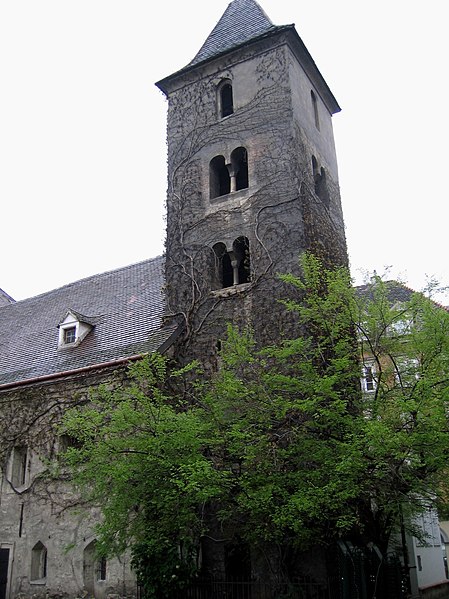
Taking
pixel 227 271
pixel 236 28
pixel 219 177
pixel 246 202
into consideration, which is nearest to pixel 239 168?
pixel 219 177

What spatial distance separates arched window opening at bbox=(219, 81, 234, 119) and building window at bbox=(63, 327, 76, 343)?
364 inches

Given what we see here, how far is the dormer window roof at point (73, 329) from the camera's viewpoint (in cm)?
2036

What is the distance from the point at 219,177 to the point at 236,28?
22.1 feet

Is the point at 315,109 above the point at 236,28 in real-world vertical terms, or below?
below

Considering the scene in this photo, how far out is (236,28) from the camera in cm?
2334

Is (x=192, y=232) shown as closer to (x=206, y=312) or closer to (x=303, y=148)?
(x=206, y=312)

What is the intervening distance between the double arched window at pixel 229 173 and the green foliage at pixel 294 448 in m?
6.95

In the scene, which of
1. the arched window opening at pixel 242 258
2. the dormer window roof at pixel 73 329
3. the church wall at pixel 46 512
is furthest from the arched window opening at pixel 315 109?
the church wall at pixel 46 512

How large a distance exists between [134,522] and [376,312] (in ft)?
23.3

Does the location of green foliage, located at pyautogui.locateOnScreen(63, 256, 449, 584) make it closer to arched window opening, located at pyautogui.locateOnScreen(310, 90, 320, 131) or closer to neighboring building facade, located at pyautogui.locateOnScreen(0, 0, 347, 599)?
neighboring building facade, located at pyautogui.locateOnScreen(0, 0, 347, 599)

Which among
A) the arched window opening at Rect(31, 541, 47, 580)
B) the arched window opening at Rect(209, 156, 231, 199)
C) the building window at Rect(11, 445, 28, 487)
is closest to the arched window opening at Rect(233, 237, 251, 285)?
the arched window opening at Rect(209, 156, 231, 199)

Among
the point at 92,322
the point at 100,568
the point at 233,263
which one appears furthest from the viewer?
the point at 92,322

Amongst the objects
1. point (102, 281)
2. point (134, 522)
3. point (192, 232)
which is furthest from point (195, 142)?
point (134, 522)

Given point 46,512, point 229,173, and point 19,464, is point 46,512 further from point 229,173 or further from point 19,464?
point 229,173
